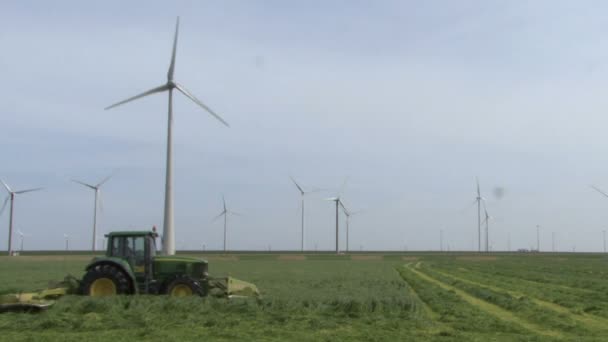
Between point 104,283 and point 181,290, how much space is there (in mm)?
2252

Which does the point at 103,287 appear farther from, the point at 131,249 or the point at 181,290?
the point at 181,290

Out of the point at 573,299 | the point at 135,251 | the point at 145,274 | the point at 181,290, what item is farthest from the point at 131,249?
the point at 573,299

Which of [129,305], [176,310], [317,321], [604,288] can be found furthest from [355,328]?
[604,288]

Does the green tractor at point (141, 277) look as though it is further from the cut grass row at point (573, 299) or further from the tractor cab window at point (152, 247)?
the cut grass row at point (573, 299)

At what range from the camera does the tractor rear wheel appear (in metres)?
18.4

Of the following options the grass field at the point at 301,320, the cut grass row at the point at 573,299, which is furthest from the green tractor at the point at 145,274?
the cut grass row at the point at 573,299

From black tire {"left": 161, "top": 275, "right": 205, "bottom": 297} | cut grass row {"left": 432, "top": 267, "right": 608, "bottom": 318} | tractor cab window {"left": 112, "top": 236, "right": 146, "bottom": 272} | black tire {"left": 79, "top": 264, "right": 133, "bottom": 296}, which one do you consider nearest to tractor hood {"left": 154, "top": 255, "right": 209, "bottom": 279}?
tractor cab window {"left": 112, "top": 236, "right": 146, "bottom": 272}

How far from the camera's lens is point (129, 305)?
1669 centimetres

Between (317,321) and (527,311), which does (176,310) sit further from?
(527,311)

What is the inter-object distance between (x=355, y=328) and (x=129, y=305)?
20.5 feet

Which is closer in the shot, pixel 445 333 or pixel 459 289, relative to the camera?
pixel 445 333

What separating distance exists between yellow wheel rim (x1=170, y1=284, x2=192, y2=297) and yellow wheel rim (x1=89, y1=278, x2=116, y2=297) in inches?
68.0

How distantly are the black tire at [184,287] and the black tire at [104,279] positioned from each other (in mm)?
1289

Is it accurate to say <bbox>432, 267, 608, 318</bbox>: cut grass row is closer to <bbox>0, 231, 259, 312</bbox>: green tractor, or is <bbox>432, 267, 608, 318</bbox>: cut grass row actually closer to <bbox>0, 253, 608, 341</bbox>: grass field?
<bbox>0, 253, 608, 341</bbox>: grass field
